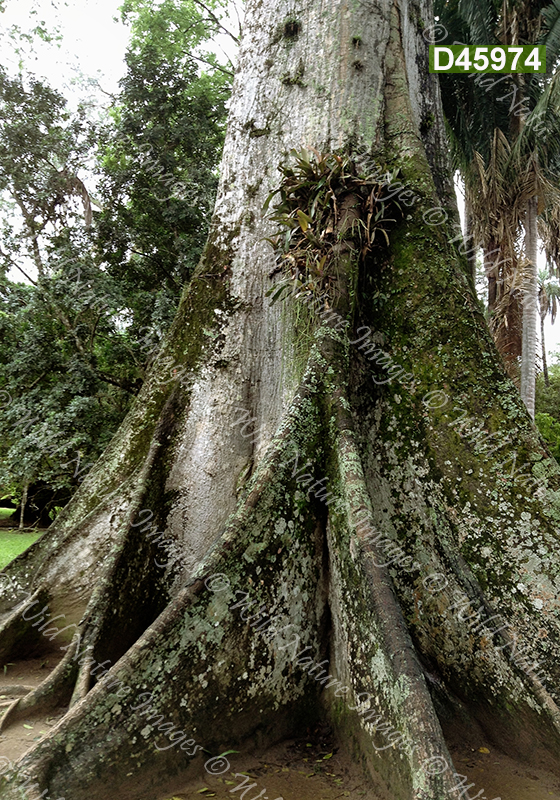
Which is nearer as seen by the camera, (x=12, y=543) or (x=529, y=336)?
(x=12, y=543)

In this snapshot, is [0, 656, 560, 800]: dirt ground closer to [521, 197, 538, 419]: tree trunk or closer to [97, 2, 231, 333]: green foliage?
[97, 2, 231, 333]: green foliage

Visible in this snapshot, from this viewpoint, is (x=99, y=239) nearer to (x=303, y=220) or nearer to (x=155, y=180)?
(x=155, y=180)

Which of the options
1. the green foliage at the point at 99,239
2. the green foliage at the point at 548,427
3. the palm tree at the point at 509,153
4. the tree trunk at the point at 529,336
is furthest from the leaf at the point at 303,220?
the green foliage at the point at 548,427

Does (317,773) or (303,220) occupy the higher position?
(303,220)

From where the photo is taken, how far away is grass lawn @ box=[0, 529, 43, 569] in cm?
911

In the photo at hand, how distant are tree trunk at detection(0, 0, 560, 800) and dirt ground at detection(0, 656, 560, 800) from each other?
7 cm

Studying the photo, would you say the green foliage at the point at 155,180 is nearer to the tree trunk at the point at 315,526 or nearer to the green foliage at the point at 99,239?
the green foliage at the point at 99,239

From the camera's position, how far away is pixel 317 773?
83.7 inches

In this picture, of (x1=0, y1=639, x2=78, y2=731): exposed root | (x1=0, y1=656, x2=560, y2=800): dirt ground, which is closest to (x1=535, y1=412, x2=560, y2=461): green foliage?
(x1=0, y1=656, x2=560, y2=800): dirt ground

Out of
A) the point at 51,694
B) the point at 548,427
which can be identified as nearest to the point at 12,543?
the point at 51,694

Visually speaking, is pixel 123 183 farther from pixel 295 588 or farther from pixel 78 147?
pixel 295 588

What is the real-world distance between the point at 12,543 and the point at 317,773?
36.2 feet

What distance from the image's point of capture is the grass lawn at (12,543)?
9109 mm

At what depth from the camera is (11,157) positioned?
7395 mm
